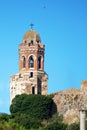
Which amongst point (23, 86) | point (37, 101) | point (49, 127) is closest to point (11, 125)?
point (49, 127)

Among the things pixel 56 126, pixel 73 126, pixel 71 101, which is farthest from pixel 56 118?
pixel 73 126

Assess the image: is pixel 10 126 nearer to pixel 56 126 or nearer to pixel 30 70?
pixel 56 126

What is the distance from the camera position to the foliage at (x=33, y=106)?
74375mm

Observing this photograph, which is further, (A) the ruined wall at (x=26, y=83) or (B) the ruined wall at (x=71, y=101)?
(A) the ruined wall at (x=26, y=83)

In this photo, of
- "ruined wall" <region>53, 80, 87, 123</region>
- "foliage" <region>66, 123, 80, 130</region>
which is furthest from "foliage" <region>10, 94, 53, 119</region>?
"foliage" <region>66, 123, 80, 130</region>

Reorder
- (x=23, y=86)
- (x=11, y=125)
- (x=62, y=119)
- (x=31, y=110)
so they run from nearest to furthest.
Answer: (x=11, y=125), (x=62, y=119), (x=31, y=110), (x=23, y=86)

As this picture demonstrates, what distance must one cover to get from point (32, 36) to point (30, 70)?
13.8 ft

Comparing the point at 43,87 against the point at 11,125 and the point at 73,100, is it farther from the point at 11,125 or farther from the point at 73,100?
the point at 11,125

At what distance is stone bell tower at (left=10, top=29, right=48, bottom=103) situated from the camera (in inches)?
3509

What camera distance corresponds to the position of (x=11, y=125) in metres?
62.0

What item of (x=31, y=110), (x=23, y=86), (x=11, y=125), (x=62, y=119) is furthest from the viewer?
(x=23, y=86)

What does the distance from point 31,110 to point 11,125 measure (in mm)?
13620

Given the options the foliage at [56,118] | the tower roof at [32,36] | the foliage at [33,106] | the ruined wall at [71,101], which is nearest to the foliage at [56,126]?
the ruined wall at [71,101]

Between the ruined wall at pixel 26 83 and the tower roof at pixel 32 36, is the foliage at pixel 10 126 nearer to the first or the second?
the ruined wall at pixel 26 83
